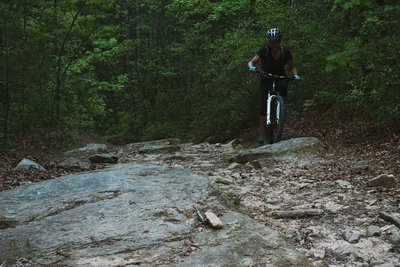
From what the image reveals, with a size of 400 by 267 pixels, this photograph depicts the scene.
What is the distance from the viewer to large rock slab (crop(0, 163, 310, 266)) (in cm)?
287

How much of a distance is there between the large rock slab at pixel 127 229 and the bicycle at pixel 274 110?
331 centimetres

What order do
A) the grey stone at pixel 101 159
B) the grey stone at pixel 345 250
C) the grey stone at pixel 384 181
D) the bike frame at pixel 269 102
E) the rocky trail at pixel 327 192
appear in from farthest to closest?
1. the grey stone at pixel 101 159
2. the bike frame at pixel 269 102
3. the grey stone at pixel 384 181
4. the rocky trail at pixel 327 192
5. the grey stone at pixel 345 250

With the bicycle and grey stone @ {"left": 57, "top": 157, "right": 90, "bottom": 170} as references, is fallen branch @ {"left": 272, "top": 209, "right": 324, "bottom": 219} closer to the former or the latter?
the bicycle

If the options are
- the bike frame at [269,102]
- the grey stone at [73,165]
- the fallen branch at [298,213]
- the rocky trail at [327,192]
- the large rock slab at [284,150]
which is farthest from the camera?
the bike frame at [269,102]

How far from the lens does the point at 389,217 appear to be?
347 centimetres

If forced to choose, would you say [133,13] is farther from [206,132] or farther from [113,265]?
[113,265]

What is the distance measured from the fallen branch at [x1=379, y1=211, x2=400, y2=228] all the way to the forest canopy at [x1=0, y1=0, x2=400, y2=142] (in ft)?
10.4

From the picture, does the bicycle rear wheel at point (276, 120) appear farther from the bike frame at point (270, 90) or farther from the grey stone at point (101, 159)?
the grey stone at point (101, 159)

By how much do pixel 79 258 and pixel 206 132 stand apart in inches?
376

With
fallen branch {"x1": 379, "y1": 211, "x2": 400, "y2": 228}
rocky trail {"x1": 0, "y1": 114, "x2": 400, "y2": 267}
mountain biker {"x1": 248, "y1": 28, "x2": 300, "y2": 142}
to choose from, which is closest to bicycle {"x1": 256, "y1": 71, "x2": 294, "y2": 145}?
mountain biker {"x1": 248, "y1": 28, "x2": 300, "y2": 142}

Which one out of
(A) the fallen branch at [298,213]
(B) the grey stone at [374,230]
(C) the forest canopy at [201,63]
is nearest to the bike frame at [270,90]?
(C) the forest canopy at [201,63]

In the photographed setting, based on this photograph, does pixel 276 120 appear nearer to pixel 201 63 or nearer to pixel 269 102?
pixel 269 102

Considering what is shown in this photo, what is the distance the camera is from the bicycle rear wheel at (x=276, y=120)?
7434mm

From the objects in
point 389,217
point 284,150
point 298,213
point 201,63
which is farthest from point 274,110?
point 201,63
